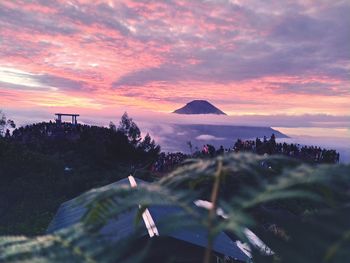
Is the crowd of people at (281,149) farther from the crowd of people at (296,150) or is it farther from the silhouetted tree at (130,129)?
the silhouetted tree at (130,129)

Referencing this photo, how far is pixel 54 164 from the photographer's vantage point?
1462cm

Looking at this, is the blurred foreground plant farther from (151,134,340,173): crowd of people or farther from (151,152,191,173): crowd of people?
(151,152,191,173): crowd of people

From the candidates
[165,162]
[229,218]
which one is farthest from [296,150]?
[229,218]

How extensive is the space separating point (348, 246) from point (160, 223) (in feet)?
1.07

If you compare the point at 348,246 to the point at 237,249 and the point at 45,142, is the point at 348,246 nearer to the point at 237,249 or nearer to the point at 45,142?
the point at 237,249

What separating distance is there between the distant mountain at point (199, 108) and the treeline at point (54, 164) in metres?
87.5

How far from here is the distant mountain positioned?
110062 mm

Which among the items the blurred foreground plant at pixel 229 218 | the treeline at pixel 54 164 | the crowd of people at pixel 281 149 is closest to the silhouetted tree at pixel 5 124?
the treeline at pixel 54 164

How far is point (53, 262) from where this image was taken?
74cm

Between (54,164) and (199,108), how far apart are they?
325 ft

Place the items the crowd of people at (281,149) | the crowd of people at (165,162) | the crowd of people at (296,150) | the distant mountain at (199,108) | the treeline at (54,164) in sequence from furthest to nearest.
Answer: the distant mountain at (199,108)
the crowd of people at (165,162)
the crowd of people at (296,150)
the crowd of people at (281,149)
the treeline at (54,164)

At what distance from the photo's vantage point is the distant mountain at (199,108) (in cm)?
11006

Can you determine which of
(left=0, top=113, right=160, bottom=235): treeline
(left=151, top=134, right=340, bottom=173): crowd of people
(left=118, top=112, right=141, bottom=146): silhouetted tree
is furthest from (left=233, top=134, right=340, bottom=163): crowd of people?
(left=118, top=112, right=141, bottom=146): silhouetted tree

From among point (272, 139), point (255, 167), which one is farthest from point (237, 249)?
point (272, 139)
